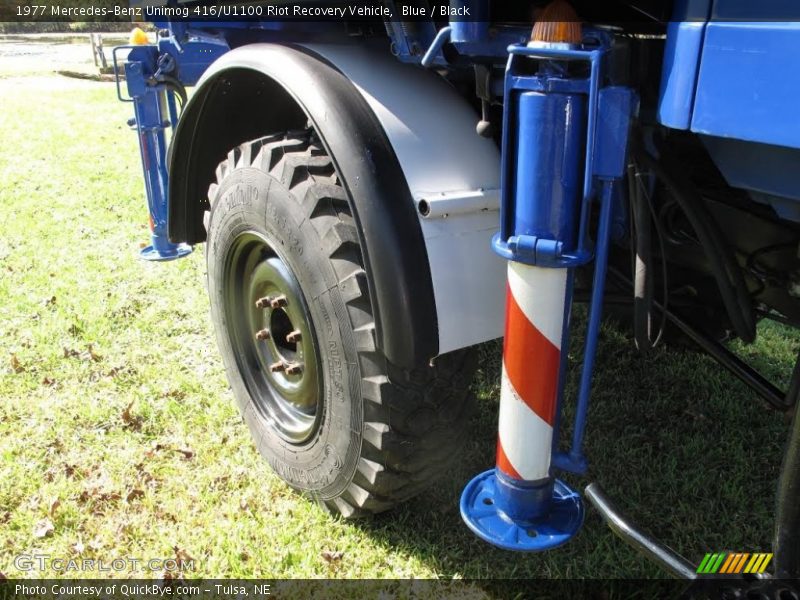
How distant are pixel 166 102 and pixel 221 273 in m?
2.15

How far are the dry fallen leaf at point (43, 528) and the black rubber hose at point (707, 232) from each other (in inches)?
86.5

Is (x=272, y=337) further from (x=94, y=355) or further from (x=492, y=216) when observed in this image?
(x=94, y=355)

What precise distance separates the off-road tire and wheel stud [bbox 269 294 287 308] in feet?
0.60

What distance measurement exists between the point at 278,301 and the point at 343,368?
438 millimetres

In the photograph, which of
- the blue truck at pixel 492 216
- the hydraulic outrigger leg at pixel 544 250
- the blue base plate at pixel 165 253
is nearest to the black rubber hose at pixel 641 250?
the blue truck at pixel 492 216

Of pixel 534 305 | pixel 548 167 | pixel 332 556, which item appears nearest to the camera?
pixel 548 167

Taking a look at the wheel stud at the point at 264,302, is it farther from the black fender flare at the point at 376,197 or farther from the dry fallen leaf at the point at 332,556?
the dry fallen leaf at the point at 332,556

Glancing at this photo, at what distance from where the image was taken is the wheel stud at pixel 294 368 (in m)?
2.26

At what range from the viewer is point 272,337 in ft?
7.95

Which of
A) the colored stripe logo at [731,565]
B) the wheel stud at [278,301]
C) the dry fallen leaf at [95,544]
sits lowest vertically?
the dry fallen leaf at [95,544]

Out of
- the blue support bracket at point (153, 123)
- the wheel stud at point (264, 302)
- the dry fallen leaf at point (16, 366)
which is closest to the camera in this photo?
the wheel stud at point (264, 302)

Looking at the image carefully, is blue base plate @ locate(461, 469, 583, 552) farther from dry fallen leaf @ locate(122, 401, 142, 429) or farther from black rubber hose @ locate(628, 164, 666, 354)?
dry fallen leaf @ locate(122, 401, 142, 429)

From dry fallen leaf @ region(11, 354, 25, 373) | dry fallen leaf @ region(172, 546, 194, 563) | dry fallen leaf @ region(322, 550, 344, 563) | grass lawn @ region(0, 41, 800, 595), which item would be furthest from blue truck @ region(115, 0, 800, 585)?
dry fallen leaf @ region(11, 354, 25, 373)

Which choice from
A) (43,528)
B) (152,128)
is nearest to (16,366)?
(43,528)
